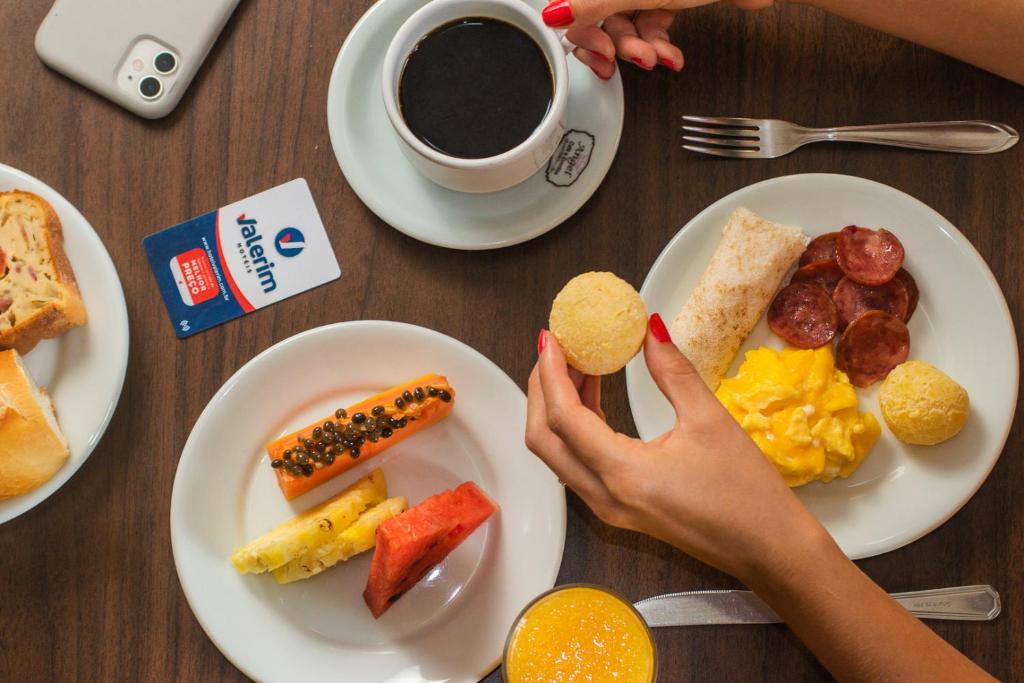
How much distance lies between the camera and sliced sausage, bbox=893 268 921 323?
1.21m

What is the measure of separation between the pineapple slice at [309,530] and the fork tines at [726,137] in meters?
0.71

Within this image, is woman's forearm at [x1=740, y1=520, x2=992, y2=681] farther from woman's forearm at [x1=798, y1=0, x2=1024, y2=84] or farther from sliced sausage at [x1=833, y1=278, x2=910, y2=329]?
woman's forearm at [x1=798, y1=0, x2=1024, y2=84]

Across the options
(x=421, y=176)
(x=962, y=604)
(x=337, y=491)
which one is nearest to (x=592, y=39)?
(x=421, y=176)

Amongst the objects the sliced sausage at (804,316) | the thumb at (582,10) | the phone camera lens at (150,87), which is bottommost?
the sliced sausage at (804,316)

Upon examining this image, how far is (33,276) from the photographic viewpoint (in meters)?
1.25

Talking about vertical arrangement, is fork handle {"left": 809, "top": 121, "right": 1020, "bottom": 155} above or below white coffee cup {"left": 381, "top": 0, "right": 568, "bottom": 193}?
below

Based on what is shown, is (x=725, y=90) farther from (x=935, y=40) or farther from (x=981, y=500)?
(x=981, y=500)

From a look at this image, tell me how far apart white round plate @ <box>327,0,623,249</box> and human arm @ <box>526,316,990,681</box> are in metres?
0.30

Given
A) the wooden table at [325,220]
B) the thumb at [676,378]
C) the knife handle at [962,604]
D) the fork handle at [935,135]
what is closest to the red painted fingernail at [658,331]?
the thumb at [676,378]

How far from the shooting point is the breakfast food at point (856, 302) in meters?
1.20

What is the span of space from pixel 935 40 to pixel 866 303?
40 cm

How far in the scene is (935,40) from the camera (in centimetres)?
123

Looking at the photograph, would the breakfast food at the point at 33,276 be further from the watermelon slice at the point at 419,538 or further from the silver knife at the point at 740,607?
the silver knife at the point at 740,607

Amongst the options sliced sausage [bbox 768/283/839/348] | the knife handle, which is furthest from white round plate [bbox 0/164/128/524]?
the knife handle
